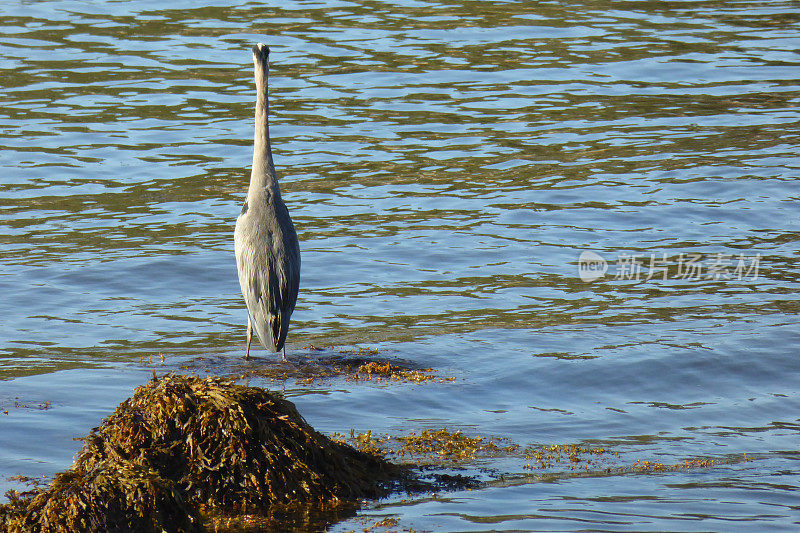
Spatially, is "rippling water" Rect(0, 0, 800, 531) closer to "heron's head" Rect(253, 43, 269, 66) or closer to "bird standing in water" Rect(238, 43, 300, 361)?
"bird standing in water" Rect(238, 43, 300, 361)

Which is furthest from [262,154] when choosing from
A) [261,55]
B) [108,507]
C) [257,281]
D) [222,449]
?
[108,507]

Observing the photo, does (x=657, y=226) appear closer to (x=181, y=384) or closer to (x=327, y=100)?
(x=327, y=100)

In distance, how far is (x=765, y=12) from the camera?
20.5m

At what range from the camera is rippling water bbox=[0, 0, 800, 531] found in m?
7.13

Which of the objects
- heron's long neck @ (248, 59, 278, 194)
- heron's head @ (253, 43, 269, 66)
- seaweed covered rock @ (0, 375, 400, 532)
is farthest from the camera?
heron's head @ (253, 43, 269, 66)

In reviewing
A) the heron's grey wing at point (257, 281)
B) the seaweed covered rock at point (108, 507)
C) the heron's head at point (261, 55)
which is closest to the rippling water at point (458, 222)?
the heron's grey wing at point (257, 281)

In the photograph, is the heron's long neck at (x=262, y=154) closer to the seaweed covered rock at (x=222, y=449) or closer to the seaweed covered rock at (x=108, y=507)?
the seaweed covered rock at (x=222, y=449)

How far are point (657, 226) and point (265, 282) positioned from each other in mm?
4981

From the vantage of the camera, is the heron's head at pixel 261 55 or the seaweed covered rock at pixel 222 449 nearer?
the seaweed covered rock at pixel 222 449

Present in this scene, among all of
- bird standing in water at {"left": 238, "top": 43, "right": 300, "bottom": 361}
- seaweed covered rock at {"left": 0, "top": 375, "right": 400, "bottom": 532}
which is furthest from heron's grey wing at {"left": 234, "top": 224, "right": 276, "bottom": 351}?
seaweed covered rock at {"left": 0, "top": 375, "right": 400, "bottom": 532}

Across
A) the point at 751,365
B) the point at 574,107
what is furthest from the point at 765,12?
the point at 751,365

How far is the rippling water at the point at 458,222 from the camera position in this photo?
7129 millimetres

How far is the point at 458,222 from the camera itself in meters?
12.1

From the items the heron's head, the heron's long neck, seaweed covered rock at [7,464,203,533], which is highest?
the heron's head
